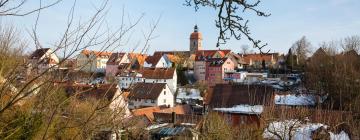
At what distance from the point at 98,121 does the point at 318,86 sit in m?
30.0

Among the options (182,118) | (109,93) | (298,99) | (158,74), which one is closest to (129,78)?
(109,93)

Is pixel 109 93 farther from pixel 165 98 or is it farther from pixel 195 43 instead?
pixel 195 43

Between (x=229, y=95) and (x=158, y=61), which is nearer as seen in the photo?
(x=229, y=95)

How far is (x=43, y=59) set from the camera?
2.59m

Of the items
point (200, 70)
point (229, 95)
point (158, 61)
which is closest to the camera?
point (229, 95)

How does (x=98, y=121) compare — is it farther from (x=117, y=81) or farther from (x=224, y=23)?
(x=224, y=23)

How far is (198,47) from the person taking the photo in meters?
70.5

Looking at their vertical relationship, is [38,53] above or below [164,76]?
above

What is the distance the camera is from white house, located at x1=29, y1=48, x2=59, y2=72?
2.36 m

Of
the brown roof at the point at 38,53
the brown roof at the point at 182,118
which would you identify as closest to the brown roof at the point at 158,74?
the brown roof at the point at 182,118

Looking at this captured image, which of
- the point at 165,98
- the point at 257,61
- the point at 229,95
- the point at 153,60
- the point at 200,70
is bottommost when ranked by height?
the point at 165,98

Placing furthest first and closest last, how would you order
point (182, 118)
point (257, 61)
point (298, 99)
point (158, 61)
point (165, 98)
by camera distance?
point (257, 61), point (158, 61), point (165, 98), point (298, 99), point (182, 118)

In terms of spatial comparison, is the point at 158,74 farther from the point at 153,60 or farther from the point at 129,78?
the point at 129,78

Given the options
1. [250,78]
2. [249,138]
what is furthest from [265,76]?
[249,138]
